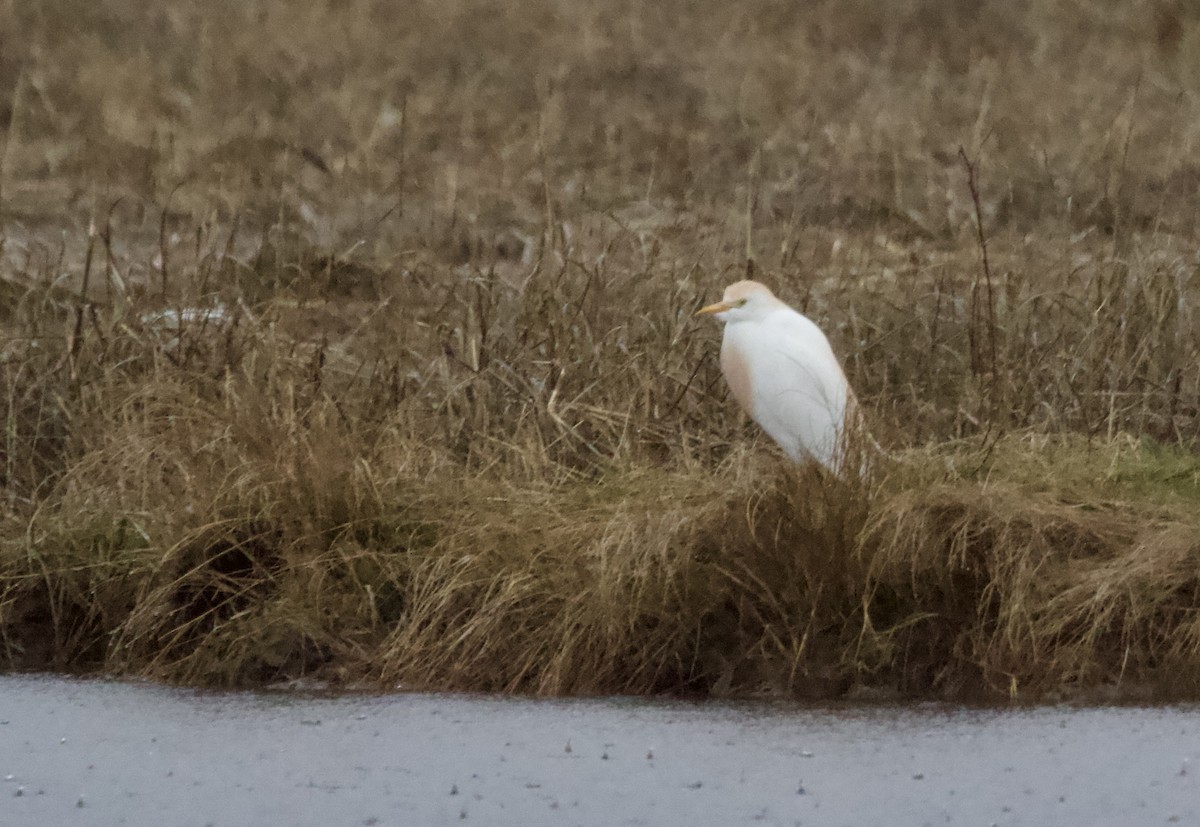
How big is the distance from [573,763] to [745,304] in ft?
7.15

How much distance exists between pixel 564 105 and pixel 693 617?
1019 cm

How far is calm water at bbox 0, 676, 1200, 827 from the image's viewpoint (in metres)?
3.50

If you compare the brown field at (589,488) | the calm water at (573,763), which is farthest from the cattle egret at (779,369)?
the calm water at (573,763)

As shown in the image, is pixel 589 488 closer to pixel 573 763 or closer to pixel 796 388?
pixel 796 388

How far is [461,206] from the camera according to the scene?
11.9 meters

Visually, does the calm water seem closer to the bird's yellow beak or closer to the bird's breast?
the bird's breast

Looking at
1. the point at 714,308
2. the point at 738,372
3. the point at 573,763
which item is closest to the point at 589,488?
the point at 738,372

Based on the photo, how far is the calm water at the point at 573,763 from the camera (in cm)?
350

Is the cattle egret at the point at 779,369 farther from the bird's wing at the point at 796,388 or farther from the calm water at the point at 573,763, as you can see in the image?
the calm water at the point at 573,763

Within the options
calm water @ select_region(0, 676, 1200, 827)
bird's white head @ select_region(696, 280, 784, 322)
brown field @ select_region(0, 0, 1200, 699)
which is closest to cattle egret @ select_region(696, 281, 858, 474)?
bird's white head @ select_region(696, 280, 784, 322)

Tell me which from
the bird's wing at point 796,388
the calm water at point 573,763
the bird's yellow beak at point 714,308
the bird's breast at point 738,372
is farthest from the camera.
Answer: the bird's yellow beak at point 714,308

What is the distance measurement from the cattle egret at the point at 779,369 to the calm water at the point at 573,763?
1.27m

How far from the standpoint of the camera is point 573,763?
3.85m

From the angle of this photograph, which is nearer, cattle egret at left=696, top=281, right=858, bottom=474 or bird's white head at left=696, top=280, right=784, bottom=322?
cattle egret at left=696, top=281, right=858, bottom=474
